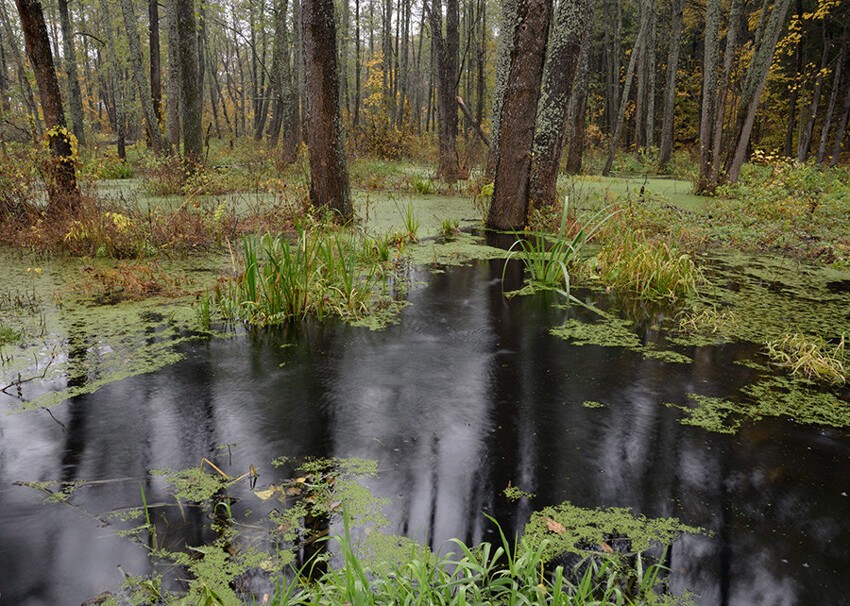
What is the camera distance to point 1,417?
247 cm

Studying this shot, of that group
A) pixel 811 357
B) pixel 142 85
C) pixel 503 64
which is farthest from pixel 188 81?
pixel 811 357

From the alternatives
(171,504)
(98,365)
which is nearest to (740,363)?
(171,504)

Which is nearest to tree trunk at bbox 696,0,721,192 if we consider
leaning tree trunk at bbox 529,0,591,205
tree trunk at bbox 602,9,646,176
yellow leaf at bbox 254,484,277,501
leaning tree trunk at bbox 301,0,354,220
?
tree trunk at bbox 602,9,646,176

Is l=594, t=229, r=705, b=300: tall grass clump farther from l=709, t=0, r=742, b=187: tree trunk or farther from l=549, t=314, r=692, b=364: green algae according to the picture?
l=709, t=0, r=742, b=187: tree trunk

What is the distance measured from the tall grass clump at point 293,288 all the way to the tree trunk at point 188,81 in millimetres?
5201

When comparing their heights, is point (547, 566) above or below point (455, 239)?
below

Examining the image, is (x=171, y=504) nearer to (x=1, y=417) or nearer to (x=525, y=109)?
(x=1, y=417)

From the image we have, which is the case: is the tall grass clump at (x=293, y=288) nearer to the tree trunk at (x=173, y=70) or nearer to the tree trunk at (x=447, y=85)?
the tree trunk at (x=447, y=85)

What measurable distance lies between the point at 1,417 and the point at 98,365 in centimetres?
59

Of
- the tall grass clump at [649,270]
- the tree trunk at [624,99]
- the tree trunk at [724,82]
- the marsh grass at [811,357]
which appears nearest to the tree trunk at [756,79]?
the tree trunk at [724,82]

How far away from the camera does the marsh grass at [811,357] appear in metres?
3.02

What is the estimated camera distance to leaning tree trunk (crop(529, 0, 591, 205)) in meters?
6.20

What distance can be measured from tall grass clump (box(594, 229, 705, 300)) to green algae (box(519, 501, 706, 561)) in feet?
Answer: 9.18

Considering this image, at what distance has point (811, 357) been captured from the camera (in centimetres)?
306
